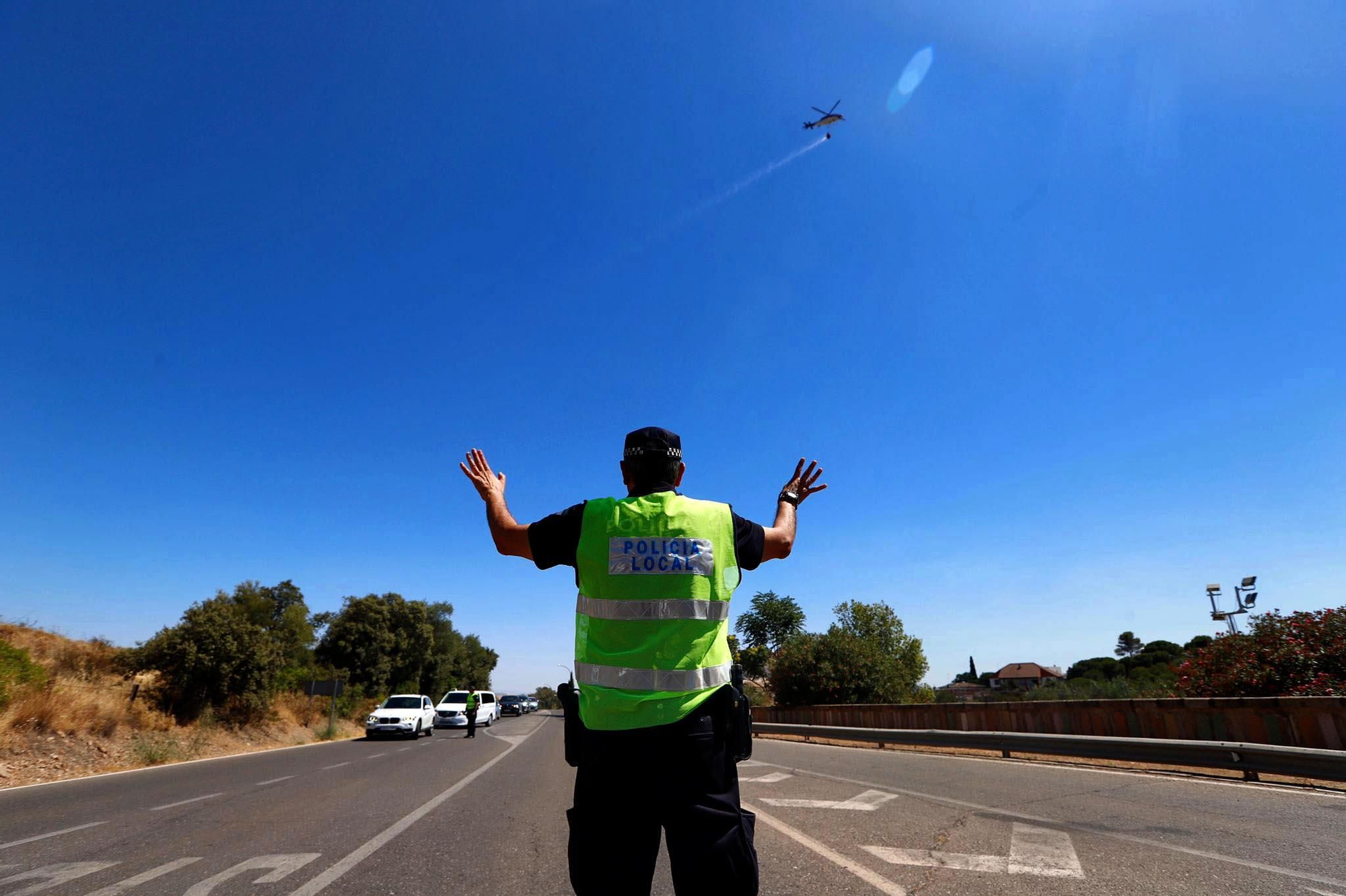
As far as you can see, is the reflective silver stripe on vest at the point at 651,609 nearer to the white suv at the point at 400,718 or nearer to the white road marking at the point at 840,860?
the white road marking at the point at 840,860

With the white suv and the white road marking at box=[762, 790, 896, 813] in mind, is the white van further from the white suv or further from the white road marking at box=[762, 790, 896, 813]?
the white road marking at box=[762, 790, 896, 813]

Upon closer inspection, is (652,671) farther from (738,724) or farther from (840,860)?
(840,860)

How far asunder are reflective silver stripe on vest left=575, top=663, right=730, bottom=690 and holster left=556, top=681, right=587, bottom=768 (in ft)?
0.21

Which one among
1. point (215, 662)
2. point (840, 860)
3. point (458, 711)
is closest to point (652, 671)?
point (840, 860)

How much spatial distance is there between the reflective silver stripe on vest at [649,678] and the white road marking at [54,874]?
4985 mm

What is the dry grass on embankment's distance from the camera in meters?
14.0

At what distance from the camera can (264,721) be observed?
25.2 meters

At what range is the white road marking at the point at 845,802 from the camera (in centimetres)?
739

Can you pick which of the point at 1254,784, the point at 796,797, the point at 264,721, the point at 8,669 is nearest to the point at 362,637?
the point at 264,721

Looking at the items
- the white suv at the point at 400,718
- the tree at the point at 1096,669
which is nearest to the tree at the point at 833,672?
the white suv at the point at 400,718

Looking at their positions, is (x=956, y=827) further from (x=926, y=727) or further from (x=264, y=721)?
(x=264, y=721)

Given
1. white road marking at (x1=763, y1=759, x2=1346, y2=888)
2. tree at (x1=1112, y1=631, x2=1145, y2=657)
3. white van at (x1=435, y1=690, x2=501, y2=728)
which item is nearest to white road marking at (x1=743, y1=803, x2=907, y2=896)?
white road marking at (x1=763, y1=759, x2=1346, y2=888)

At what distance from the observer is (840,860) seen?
4988mm

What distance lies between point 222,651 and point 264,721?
4.09 m
